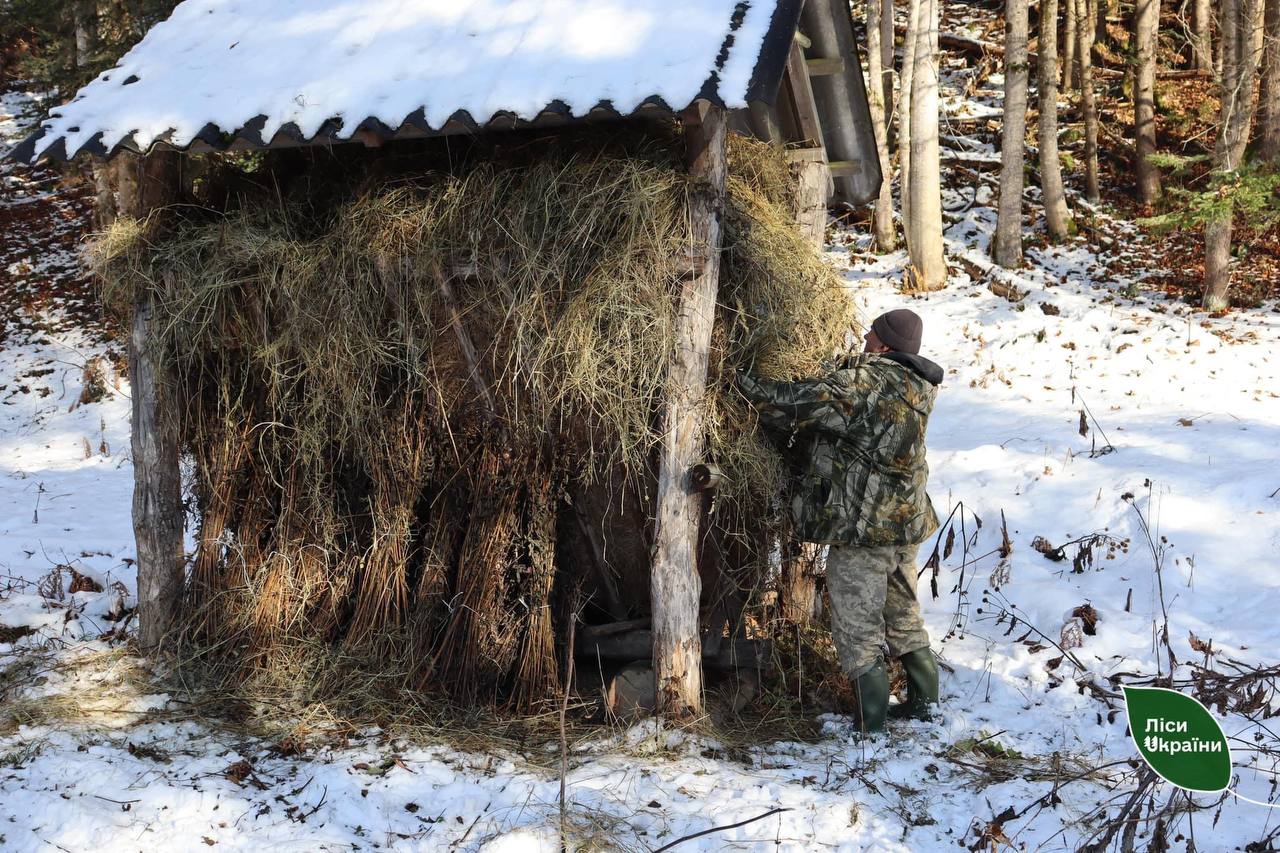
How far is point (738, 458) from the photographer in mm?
4891

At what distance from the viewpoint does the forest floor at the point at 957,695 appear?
13.1 ft

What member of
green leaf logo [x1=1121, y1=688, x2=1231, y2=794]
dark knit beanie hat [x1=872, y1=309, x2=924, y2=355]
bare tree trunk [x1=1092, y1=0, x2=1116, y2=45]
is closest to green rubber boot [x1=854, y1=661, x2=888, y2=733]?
dark knit beanie hat [x1=872, y1=309, x2=924, y2=355]

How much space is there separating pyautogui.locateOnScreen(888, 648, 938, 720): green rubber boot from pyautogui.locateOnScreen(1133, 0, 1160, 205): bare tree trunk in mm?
11689

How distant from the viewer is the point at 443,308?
4953 millimetres

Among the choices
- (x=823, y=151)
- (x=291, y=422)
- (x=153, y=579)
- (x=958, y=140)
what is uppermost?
(x=958, y=140)

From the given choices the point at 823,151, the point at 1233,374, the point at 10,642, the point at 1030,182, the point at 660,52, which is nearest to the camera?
the point at 660,52

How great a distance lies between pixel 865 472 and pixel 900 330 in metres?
0.74

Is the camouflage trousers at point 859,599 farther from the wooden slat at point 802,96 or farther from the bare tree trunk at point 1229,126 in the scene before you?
the bare tree trunk at point 1229,126

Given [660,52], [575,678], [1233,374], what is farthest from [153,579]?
[1233,374]

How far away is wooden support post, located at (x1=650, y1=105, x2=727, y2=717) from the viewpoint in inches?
186

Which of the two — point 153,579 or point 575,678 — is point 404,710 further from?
point 153,579

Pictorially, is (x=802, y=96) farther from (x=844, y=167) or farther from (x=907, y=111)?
(x=907, y=111)

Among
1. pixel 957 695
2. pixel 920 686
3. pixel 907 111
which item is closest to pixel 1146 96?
pixel 907 111

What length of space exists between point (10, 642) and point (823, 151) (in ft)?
19.2
